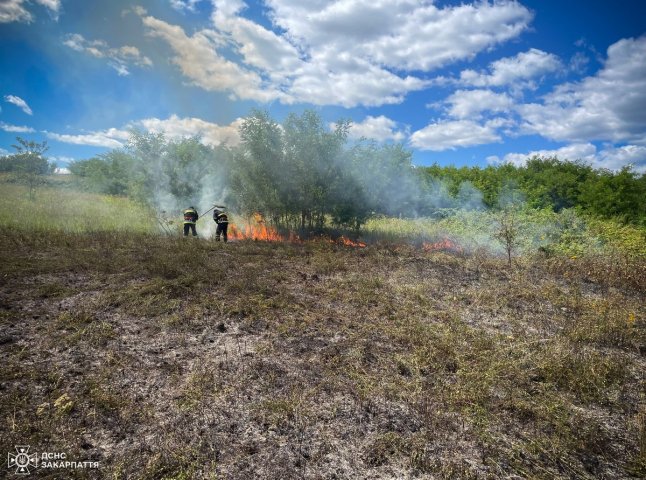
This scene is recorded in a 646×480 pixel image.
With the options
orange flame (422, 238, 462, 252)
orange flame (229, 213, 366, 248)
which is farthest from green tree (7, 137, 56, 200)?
orange flame (422, 238, 462, 252)

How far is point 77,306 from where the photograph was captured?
606 cm

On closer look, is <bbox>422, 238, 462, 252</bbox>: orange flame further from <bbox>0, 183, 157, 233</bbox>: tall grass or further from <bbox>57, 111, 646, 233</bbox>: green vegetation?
<bbox>0, 183, 157, 233</bbox>: tall grass

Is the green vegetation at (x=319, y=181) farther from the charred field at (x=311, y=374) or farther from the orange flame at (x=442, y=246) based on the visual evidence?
the charred field at (x=311, y=374)

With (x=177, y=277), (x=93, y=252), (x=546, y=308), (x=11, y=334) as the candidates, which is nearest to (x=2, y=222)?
(x=93, y=252)

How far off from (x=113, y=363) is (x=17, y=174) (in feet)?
68.3

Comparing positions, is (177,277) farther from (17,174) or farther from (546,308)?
(17,174)

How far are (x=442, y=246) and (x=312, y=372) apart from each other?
1166 cm

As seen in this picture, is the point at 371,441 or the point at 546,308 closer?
the point at 371,441

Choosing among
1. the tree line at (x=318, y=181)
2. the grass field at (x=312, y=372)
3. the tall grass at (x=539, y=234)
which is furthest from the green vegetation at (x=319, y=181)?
the grass field at (x=312, y=372)

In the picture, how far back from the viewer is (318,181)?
14039mm

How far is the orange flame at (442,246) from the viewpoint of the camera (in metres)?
13.9

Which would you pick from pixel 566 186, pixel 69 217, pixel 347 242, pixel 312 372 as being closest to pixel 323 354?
pixel 312 372

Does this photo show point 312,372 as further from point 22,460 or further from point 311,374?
point 22,460

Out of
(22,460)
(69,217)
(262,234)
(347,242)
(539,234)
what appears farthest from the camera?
(262,234)
